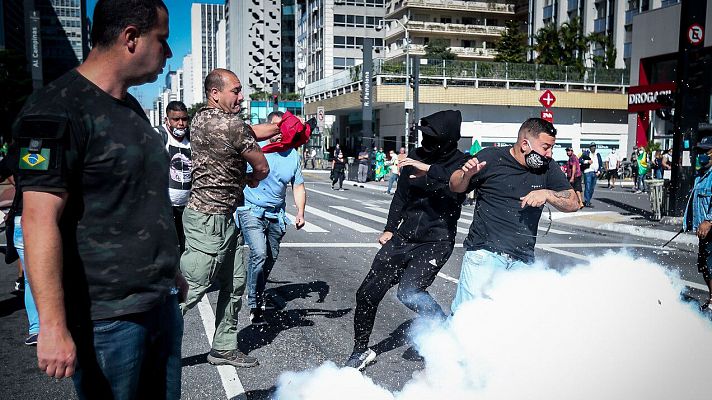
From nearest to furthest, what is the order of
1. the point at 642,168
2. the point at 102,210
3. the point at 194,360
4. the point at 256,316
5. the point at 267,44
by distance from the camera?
→ the point at 102,210 → the point at 194,360 → the point at 256,316 → the point at 642,168 → the point at 267,44

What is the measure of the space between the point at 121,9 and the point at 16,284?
6.11 meters

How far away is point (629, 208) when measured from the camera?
56.5ft

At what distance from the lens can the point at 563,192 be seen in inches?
166

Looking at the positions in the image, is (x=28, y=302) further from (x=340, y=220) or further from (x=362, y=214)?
(x=362, y=214)

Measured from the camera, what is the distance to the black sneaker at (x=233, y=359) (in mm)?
4509

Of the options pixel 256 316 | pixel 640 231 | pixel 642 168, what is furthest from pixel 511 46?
pixel 256 316

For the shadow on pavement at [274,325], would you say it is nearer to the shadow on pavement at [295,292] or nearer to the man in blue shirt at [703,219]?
the shadow on pavement at [295,292]

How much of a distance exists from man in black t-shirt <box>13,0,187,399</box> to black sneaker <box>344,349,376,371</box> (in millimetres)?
2359

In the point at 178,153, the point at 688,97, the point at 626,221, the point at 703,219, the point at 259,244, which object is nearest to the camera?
the point at 259,244

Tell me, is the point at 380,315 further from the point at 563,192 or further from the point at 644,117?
the point at 644,117

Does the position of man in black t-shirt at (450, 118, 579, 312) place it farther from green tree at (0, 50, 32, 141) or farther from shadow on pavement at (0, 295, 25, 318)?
green tree at (0, 50, 32, 141)

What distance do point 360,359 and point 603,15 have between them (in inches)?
2335

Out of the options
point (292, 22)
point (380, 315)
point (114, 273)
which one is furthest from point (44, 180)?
point (292, 22)

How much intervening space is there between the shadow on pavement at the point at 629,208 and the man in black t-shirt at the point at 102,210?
14.4 m
